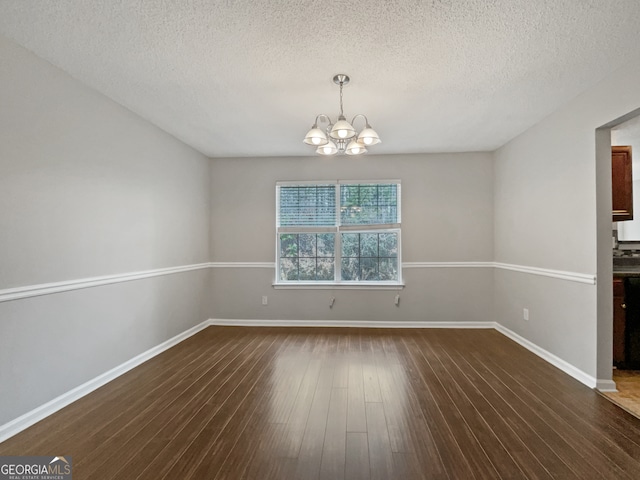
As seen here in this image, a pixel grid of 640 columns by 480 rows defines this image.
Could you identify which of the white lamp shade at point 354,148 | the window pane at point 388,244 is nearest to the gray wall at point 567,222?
the window pane at point 388,244

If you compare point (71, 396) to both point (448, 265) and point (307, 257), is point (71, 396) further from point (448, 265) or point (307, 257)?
point (448, 265)

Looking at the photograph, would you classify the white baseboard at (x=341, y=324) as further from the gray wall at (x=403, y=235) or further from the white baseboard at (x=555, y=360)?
the white baseboard at (x=555, y=360)

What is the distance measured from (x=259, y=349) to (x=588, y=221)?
3.41m

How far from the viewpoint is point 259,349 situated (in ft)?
12.1

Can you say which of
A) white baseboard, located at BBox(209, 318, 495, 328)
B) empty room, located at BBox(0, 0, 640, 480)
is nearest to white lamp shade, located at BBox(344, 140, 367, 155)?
empty room, located at BBox(0, 0, 640, 480)

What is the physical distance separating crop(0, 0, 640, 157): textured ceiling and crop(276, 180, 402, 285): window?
4.91ft

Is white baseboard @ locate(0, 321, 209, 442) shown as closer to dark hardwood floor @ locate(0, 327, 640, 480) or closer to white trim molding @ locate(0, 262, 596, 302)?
dark hardwood floor @ locate(0, 327, 640, 480)

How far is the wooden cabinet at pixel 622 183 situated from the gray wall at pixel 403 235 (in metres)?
1.55

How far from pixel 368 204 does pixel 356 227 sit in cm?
38

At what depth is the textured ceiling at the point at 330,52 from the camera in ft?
5.93

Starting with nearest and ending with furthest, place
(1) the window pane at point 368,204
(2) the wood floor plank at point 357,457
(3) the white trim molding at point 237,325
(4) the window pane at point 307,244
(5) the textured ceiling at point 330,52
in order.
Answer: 1. (2) the wood floor plank at point 357,457
2. (5) the textured ceiling at point 330,52
3. (3) the white trim molding at point 237,325
4. (1) the window pane at point 368,204
5. (4) the window pane at point 307,244

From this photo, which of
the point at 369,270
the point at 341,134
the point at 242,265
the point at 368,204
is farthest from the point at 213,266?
the point at 341,134

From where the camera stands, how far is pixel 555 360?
10.4 ft

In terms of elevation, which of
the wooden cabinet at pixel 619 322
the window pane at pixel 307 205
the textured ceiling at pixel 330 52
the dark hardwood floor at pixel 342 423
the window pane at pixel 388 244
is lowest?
the dark hardwood floor at pixel 342 423
